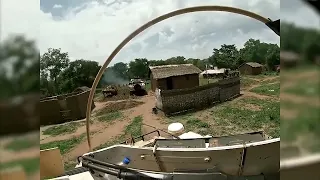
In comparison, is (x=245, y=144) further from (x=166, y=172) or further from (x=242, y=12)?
(x=242, y=12)

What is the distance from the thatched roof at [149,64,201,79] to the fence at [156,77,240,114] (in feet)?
2.34

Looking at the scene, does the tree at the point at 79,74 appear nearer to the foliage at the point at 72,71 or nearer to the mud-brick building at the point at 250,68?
the foliage at the point at 72,71

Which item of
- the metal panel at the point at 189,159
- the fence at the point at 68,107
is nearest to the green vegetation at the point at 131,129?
the fence at the point at 68,107

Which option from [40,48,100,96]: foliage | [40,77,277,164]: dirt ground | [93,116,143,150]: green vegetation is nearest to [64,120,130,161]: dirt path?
[40,77,277,164]: dirt ground

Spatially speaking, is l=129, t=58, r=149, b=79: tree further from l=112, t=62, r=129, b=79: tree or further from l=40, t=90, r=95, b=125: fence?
l=40, t=90, r=95, b=125: fence

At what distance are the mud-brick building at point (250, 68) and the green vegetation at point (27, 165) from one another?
20.5 feet

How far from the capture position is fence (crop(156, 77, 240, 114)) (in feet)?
17.9

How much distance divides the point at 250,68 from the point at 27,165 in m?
6.79

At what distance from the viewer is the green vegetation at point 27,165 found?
0.24 m

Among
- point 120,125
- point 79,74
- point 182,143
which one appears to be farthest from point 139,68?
point 182,143

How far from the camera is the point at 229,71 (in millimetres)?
6871

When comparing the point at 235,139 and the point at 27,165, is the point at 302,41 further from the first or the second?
the point at 235,139

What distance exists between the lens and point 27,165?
0.25 metres

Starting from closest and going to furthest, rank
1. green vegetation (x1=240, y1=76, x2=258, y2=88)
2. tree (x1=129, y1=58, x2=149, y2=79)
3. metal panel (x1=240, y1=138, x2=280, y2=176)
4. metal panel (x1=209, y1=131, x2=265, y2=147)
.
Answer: metal panel (x1=240, y1=138, x2=280, y2=176)
metal panel (x1=209, y1=131, x2=265, y2=147)
green vegetation (x1=240, y1=76, x2=258, y2=88)
tree (x1=129, y1=58, x2=149, y2=79)
